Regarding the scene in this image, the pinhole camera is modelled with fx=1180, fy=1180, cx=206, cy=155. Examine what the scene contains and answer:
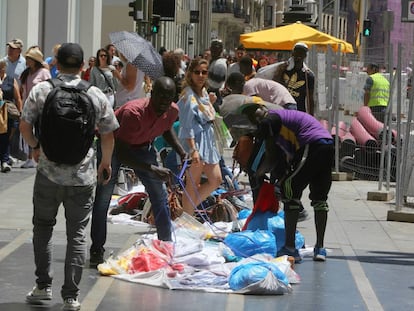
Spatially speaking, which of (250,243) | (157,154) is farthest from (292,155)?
(157,154)

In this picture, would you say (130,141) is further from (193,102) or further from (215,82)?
(215,82)

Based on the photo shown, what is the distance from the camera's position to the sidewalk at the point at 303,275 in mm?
8555

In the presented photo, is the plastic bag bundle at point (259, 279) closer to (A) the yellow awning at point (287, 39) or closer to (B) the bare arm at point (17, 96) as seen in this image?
(B) the bare arm at point (17, 96)

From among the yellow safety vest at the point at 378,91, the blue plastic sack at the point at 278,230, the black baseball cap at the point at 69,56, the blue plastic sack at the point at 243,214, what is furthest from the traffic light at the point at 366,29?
the black baseball cap at the point at 69,56

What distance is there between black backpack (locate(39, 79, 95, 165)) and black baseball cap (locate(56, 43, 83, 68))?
26 cm

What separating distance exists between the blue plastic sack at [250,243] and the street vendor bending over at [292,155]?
0.21m

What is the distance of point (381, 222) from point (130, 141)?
4855 millimetres

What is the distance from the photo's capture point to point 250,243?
10.2 metres

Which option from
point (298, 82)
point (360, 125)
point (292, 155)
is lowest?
point (360, 125)

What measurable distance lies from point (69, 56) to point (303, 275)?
3057mm

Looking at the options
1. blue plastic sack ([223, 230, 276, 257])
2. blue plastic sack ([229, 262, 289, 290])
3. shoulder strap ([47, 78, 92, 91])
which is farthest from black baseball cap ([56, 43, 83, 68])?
blue plastic sack ([223, 230, 276, 257])

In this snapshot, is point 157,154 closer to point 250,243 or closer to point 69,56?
point 250,243

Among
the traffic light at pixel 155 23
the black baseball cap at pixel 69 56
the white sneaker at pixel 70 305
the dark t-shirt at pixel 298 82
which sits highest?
the traffic light at pixel 155 23

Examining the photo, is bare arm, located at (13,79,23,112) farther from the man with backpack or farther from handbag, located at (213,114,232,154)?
the man with backpack
